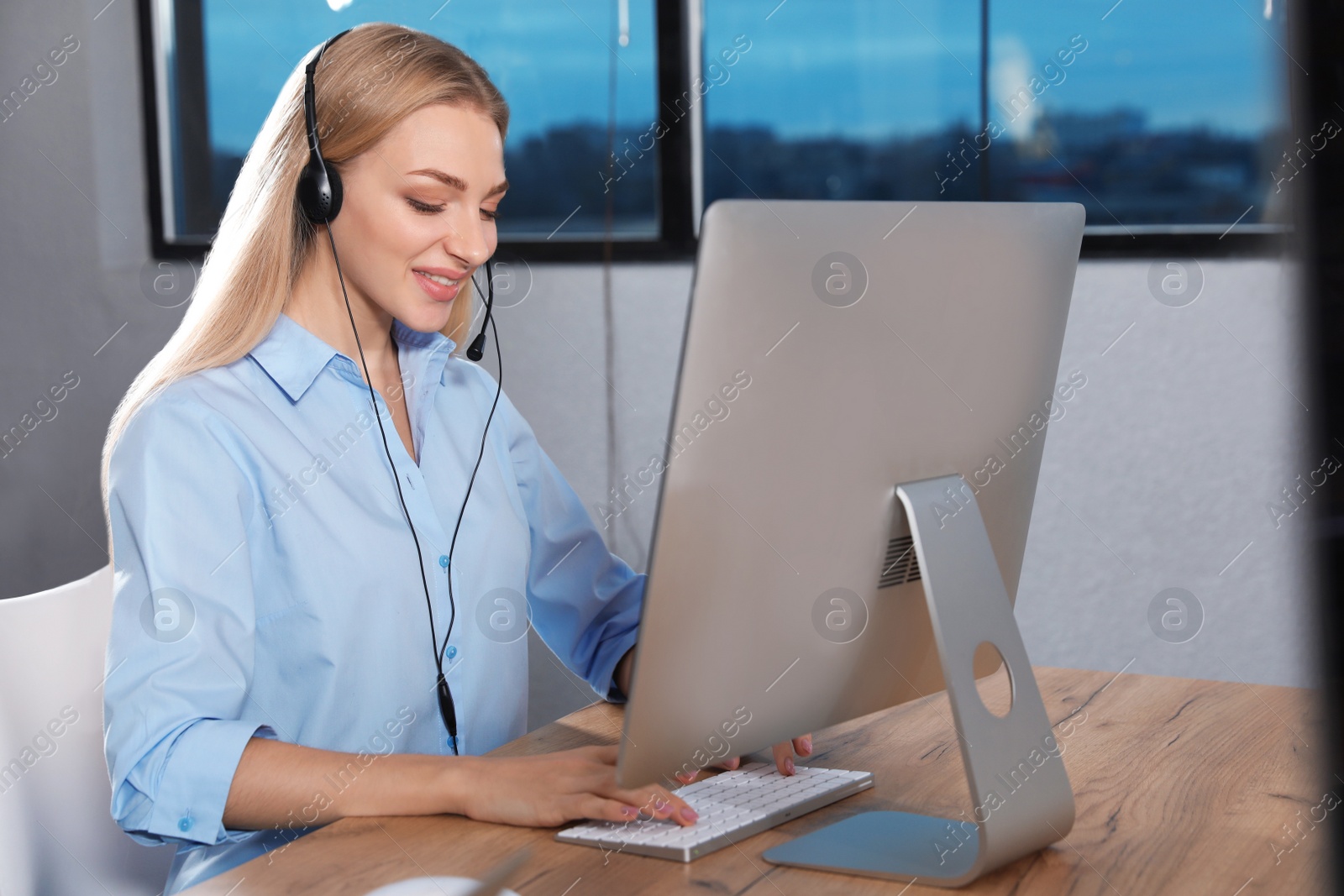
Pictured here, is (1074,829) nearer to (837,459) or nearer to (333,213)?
(837,459)

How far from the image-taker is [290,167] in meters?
1.20

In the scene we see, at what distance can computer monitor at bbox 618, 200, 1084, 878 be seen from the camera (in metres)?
0.70

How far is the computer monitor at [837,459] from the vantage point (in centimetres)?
70

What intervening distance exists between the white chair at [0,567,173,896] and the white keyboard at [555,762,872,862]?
0.59 metres

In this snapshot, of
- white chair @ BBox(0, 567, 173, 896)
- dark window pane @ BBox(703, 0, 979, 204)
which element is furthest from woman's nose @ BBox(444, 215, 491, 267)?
dark window pane @ BBox(703, 0, 979, 204)

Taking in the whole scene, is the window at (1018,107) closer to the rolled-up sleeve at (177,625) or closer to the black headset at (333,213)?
the black headset at (333,213)

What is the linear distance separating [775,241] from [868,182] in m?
1.84

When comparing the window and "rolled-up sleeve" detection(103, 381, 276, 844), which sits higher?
the window

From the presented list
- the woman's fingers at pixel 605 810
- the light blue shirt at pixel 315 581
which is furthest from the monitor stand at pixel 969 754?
the light blue shirt at pixel 315 581

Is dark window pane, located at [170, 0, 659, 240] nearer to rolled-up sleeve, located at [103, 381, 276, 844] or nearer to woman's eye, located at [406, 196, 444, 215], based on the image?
woman's eye, located at [406, 196, 444, 215]

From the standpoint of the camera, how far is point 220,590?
984mm

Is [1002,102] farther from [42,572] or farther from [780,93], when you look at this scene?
[42,572]

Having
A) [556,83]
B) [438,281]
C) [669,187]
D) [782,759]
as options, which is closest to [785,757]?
[782,759]

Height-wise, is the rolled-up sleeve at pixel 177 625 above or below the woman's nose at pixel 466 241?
below
